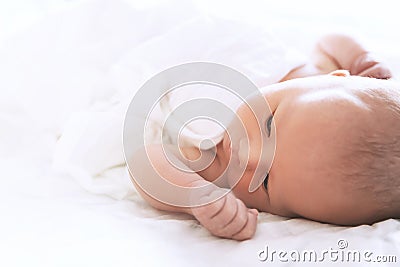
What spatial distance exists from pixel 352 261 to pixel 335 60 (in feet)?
1.99

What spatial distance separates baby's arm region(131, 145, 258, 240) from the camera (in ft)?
2.47

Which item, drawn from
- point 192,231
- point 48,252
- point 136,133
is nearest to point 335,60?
point 136,133

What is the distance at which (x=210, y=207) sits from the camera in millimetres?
763

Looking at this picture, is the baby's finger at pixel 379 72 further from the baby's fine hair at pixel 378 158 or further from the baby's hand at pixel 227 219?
the baby's hand at pixel 227 219

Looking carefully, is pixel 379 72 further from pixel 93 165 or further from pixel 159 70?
pixel 93 165

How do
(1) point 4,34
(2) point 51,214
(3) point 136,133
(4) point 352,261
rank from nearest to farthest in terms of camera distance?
(4) point 352,261
(2) point 51,214
(3) point 136,133
(1) point 4,34

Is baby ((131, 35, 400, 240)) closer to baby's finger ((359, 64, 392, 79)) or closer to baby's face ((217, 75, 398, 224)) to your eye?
baby's face ((217, 75, 398, 224))

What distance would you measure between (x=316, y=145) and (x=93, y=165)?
357 millimetres

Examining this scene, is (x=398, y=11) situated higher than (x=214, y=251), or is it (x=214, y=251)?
(x=398, y=11)

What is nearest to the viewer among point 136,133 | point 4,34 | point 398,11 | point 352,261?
point 352,261

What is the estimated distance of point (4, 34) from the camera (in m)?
1.15

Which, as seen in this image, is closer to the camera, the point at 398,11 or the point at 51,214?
the point at 51,214

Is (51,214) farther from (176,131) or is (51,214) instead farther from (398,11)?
(398,11)

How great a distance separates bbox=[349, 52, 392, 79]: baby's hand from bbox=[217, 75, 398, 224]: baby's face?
0.26 metres
